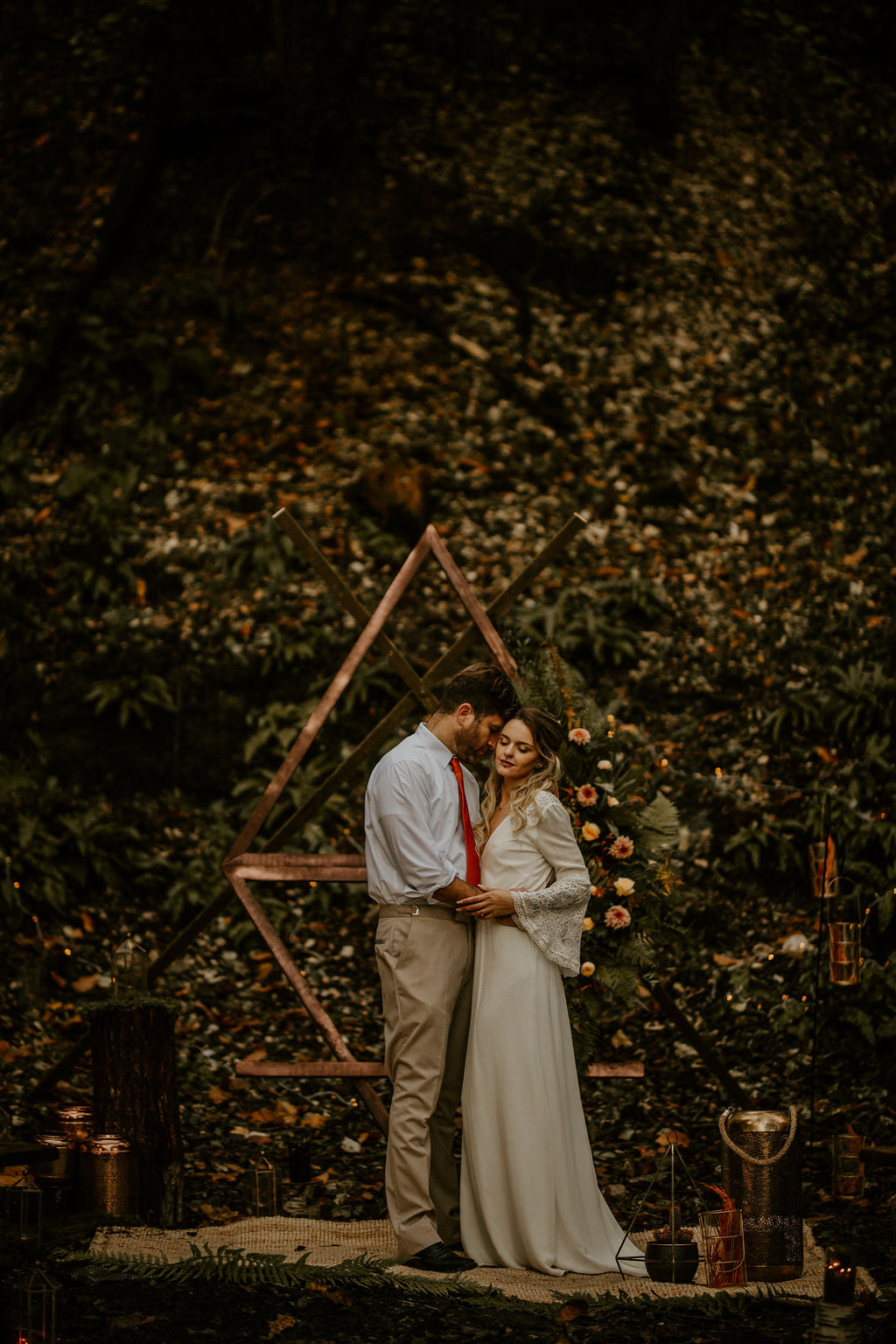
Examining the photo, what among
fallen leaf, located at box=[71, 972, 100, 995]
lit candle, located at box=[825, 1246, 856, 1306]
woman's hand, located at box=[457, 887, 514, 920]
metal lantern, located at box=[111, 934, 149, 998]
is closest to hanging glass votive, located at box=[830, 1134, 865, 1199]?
woman's hand, located at box=[457, 887, 514, 920]

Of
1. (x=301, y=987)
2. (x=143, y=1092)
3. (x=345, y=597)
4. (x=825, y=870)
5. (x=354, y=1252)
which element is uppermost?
(x=345, y=597)

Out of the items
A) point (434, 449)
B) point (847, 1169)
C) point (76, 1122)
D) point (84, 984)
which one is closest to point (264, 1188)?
point (76, 1122)

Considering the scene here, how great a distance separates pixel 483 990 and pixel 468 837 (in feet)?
2.22

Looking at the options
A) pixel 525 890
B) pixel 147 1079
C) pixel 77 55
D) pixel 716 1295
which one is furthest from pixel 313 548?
pixel 77 55

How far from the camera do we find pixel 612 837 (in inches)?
252

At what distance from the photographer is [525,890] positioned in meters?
5.66

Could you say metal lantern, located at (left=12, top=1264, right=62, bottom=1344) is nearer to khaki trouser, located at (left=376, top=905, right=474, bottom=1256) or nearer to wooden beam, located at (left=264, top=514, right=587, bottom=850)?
khaki trouser, located at (left=376, top=905, right=474, bottom=1256)

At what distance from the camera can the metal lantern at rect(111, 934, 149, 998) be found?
676 cm

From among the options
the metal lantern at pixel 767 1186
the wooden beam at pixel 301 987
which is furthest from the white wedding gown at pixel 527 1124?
the wooden beam at pixel 301 987

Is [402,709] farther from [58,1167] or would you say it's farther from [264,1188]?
[58,1167]

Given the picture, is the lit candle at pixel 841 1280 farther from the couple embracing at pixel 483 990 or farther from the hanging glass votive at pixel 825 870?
the hanging glass votive at pixel 825 870

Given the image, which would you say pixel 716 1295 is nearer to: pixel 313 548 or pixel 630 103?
pixel 313 548

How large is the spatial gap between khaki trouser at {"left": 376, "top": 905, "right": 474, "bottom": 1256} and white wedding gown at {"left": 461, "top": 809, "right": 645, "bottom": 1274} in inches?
5.2

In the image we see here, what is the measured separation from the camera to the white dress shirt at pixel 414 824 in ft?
18.3
